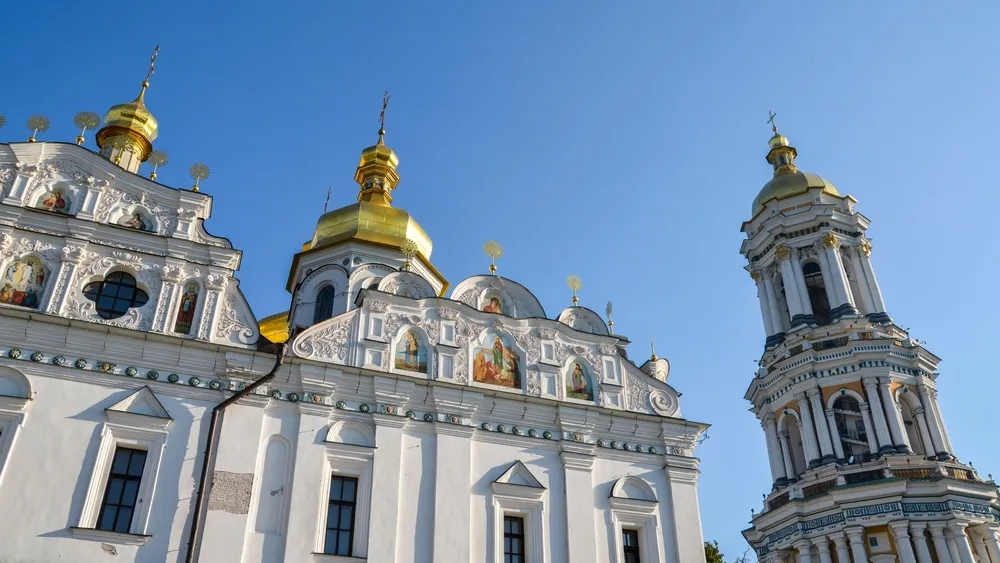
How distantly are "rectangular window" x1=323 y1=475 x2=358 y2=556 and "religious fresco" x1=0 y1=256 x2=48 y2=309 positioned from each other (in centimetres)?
534

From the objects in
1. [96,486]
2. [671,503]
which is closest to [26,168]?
[96,486]

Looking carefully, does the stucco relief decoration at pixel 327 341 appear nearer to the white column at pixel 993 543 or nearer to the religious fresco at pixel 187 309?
the religious fresco at pixel 187 309

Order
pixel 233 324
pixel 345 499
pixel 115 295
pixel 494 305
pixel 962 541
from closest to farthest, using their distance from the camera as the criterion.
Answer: pixel 345 499, pixel 115 295, pixel 233 324, pixel 494 305, pixel 962 541

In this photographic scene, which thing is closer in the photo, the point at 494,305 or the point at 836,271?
the point at 494,305

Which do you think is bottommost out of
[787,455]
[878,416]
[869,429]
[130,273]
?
[130,273]

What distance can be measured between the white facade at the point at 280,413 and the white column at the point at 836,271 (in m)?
10.2

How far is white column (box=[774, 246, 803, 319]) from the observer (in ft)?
78.4

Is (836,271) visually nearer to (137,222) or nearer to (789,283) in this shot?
(789,283)

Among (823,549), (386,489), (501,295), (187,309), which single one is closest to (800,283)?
(823,549)

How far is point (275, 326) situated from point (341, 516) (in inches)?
381

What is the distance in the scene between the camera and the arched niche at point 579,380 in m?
15.1

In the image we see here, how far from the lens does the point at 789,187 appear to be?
85.2ft

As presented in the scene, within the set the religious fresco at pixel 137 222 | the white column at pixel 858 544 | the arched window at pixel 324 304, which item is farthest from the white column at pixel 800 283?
the religious fresco at pixel 137 222

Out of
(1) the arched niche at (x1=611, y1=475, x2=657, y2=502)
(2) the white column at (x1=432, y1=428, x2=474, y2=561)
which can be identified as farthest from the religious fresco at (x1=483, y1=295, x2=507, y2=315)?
(1) the arched niche at (x1=611, y1=475, x2=657, y2=502)
